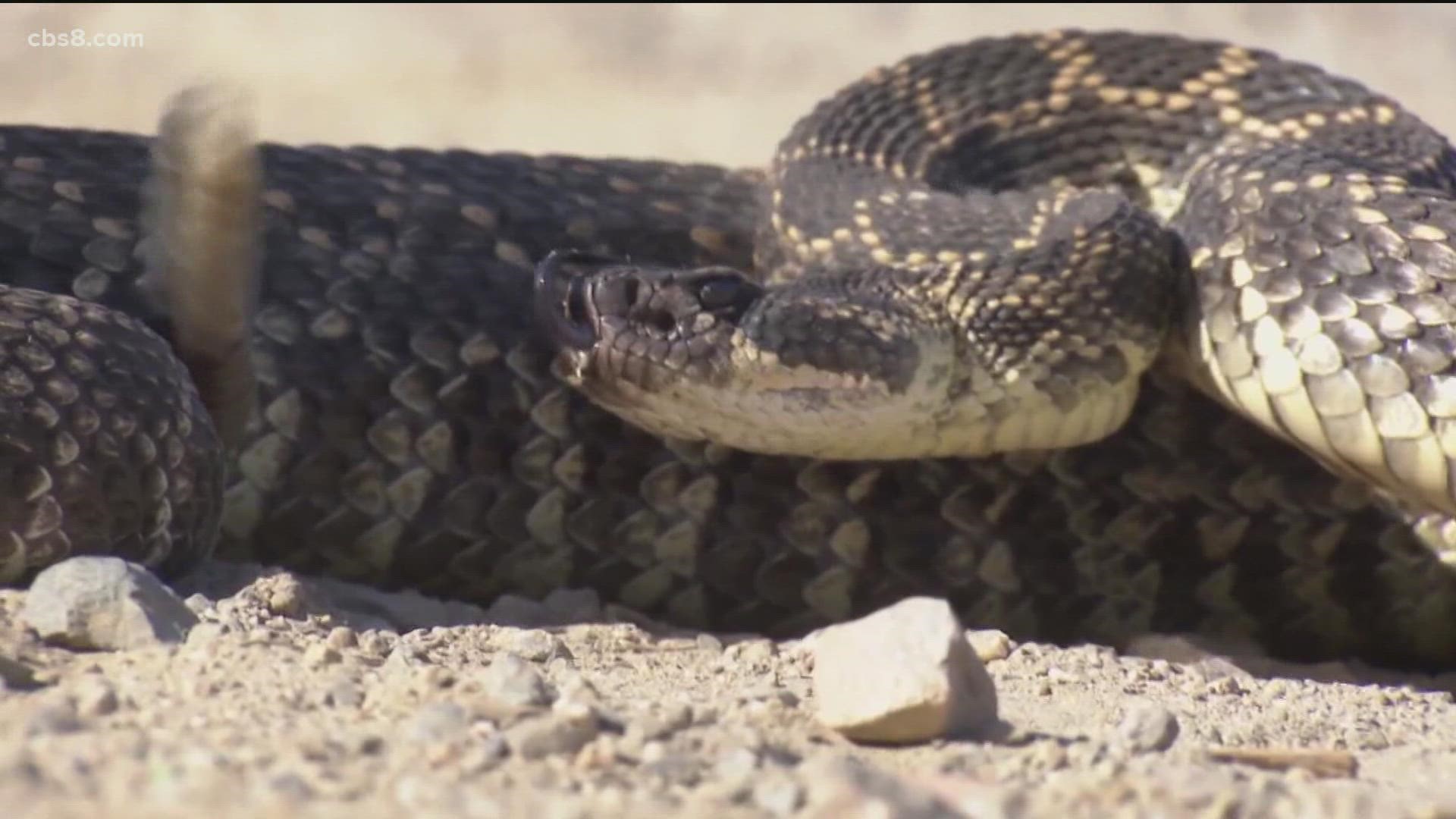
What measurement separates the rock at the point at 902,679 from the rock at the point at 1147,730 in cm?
25

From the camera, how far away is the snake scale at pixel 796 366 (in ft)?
16.8

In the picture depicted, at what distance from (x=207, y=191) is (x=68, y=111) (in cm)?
936

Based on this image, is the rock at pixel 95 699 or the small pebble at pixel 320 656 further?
the small pebble at pixel 320 656

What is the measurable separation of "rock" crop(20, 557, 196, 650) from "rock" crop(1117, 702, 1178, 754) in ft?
5.26

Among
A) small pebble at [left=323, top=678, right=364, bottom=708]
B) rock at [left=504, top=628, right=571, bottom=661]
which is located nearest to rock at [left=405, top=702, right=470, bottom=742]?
small pebble at [left=323, top=678, right=364, bottom=708]

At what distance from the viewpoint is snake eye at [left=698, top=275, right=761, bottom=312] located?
5191 mm

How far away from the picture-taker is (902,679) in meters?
3.47

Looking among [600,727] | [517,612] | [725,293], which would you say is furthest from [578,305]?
[600,727]

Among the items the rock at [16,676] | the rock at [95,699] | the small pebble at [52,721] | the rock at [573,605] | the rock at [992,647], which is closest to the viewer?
the small pebble at [52,721]

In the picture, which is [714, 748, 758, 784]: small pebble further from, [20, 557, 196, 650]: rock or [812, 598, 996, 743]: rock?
[20, 557, 196, 650]: rock

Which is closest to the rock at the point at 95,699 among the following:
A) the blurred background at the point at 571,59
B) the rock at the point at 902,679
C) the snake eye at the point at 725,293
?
the rock at the point at 902,679

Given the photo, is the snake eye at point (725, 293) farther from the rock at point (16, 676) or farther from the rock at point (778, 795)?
the rock at point (778, 795)

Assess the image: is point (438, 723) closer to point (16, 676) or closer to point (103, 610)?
point (16, 676)

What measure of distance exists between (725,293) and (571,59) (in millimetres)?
11140
